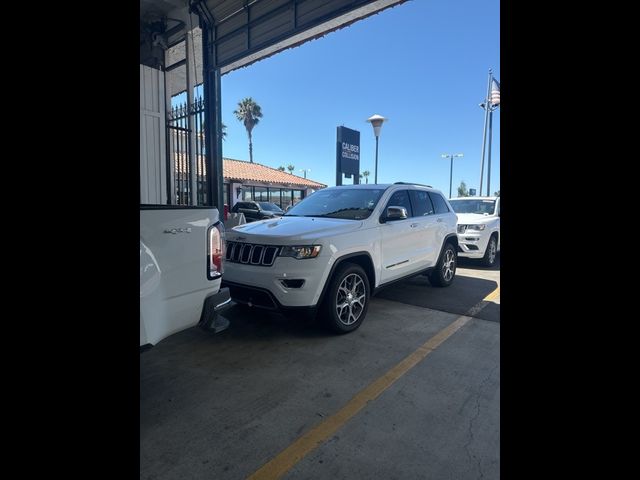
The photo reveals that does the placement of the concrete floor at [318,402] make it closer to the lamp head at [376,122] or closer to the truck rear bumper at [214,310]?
the truck rear bumper at [214,310]

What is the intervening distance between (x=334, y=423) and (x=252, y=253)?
2.02 meters

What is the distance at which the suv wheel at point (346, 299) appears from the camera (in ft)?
13.4

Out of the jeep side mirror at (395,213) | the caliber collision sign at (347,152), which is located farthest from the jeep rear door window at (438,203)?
the caliber collision sign at (347,152)

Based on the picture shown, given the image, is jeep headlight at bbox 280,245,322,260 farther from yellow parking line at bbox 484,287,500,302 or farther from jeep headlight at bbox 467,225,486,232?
jeep headlight at bbox 467,225,486,232

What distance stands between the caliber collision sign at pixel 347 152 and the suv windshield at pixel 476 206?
3.15 meters

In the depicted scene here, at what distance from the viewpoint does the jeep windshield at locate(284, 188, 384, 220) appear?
4.88 metres

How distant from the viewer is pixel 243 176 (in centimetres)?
2481

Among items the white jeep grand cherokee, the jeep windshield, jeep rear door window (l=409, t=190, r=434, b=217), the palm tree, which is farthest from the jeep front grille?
the palm tree

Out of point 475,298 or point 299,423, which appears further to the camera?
point 475,298

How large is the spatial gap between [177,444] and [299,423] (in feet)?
2.64

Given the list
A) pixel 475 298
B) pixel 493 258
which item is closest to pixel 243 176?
pixel 493 258
